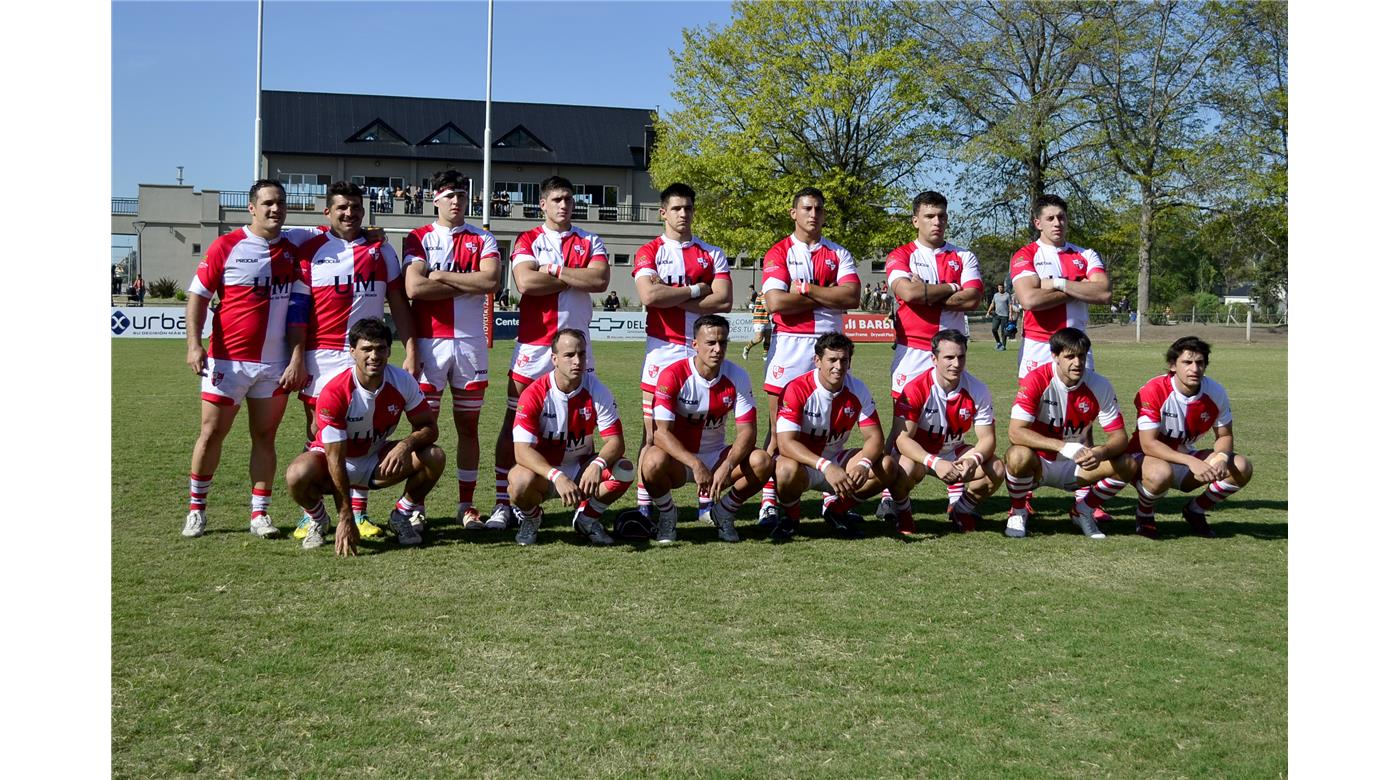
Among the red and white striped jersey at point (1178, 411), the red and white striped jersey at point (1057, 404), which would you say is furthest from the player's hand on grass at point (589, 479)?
the red and white striped jersey at point (1178, 411)

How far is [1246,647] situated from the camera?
4656mm

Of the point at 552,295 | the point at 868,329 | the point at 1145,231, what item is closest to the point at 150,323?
the point at 868,329

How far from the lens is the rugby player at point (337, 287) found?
271 inches

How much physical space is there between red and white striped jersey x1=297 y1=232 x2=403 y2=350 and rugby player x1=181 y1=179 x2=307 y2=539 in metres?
0.14

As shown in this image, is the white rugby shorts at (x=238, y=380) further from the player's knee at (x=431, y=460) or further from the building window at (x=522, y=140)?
the building window at (x=522, y=140)

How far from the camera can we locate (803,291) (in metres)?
A: 7.33

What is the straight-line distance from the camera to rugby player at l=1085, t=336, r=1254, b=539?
22.6 feet

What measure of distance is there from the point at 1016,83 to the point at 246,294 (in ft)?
112

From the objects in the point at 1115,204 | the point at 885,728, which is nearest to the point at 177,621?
the point at 885,728

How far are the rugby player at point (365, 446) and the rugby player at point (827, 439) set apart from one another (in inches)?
81.2

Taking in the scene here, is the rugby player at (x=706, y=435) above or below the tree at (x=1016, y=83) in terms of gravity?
below

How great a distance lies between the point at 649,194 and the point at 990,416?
52.5 m

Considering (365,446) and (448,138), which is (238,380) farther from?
(448,138)

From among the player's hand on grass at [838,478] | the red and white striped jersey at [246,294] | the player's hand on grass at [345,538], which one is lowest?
the player's hand on grass at [345,538]
